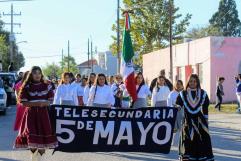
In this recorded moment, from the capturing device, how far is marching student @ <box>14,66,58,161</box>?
31.3 ft

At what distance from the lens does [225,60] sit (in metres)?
34.1

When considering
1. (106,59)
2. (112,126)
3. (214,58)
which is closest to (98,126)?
(112,126)

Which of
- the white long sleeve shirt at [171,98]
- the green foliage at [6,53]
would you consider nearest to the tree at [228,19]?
the green foliage at [6,53]

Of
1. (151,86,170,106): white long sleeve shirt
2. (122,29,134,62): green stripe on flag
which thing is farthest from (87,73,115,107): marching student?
(151,86,170,106): white long sleeve shirt

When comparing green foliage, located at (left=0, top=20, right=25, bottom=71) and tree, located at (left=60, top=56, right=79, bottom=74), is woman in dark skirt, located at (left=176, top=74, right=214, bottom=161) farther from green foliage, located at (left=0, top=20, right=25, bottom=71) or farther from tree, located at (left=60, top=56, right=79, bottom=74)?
tree, located at (left=60, top=56, right=79, bottom=74)

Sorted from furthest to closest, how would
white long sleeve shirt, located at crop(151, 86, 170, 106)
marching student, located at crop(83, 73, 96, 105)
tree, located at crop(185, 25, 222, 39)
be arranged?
tree, located at crop(185, 25, 222, 39)
marching student, located at crop(83, 73, 96, 105)
white long sleeve shirt, located at crop(151, 86, 170, 106)

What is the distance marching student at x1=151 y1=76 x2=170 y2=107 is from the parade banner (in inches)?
153

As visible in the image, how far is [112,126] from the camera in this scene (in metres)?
10.6

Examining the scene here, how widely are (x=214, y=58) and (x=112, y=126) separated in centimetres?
2421

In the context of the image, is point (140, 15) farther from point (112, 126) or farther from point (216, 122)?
point (112, 126)

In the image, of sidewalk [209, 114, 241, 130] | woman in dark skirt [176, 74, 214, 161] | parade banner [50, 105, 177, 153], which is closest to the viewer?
woman in dark skirt [176, 74, 214, 161]

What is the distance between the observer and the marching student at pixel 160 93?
1450cm

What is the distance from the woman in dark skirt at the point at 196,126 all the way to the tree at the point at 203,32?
3430 inches

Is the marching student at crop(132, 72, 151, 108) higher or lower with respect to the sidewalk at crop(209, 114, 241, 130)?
higher
